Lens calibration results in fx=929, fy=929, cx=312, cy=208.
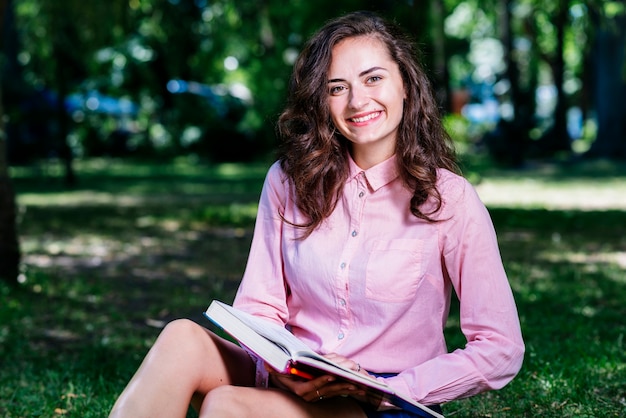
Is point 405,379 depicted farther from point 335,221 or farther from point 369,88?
point 369,88

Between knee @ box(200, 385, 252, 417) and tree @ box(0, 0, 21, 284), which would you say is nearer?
knee @ box(200, 385, 252, 417)

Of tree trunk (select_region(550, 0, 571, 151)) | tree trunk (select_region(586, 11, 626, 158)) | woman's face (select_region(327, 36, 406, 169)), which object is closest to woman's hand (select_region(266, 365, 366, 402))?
woman's face (select_region(327, 36, 406, 169))

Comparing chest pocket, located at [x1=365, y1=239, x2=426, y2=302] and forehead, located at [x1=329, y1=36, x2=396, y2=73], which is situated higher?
forehead, located at [x1=329, y1=36, x2=396, y2=73]

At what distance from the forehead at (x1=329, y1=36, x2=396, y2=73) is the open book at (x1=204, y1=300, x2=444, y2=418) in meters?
0.83

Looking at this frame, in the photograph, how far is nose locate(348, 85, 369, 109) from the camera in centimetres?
279

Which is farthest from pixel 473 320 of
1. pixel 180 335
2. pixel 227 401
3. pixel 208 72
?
pixel 208 72

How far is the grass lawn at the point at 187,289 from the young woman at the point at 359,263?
1.22 m

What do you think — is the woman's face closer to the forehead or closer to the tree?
the forehead

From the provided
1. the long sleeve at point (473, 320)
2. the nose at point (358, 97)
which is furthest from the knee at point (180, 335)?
the nose at point (358, 97)

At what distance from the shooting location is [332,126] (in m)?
2.94

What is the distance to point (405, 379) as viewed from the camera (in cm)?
255

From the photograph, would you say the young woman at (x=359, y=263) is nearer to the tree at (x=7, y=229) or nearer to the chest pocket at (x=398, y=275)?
the chest pocket at (x=398, y=275)

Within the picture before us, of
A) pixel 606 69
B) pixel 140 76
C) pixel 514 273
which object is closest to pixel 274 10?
pixel 514 273

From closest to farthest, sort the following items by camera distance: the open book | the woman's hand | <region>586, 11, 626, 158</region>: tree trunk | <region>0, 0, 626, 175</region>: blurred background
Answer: the open book → the woman's hand → <region>0, 0, 626, 175</region>: blurred background → <region>586, 11, 626, 158</region>: tree trunk
